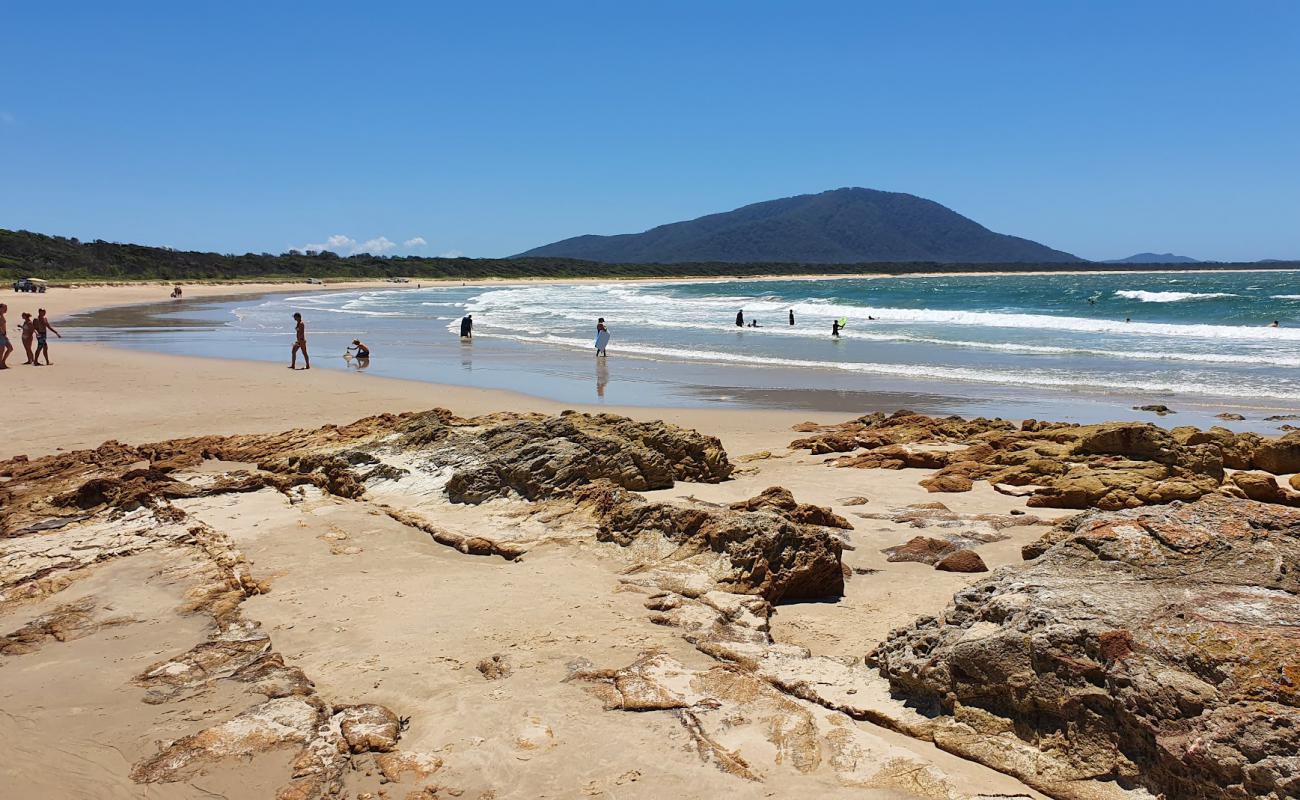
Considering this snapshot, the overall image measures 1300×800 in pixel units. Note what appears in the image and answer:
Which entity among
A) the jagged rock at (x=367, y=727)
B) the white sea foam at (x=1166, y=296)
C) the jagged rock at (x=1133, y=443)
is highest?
the white sea foam at (x=1166, y=296)

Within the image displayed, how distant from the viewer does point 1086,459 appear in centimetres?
855

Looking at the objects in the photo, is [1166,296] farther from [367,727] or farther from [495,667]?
[367,727]

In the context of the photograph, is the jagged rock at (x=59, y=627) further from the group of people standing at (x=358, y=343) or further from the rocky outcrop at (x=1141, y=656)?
the group of people standing at (x=358, y=343)

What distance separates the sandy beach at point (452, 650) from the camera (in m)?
3.41

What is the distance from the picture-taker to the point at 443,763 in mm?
3451

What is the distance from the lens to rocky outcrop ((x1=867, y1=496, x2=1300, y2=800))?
9.70 ft

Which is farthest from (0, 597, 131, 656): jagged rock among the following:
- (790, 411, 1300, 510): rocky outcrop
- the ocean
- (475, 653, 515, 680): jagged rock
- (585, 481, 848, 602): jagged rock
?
the ocean

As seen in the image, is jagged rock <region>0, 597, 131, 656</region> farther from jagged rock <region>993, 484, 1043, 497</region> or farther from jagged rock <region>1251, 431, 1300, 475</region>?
jagged rock <region>1251, 431, 1300, 475</region>

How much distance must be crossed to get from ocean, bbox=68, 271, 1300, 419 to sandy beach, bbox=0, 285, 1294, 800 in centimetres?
872

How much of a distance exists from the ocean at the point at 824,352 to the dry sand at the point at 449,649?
30.2 ft

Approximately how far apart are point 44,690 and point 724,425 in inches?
369

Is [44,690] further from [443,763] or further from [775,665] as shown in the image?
[775,665]

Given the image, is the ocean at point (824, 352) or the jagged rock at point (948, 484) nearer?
the jagged rock at point (948, 484)

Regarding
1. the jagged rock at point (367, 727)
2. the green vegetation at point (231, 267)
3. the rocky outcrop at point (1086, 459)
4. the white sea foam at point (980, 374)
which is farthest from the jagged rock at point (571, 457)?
the green vegetation at point (231, 267)
